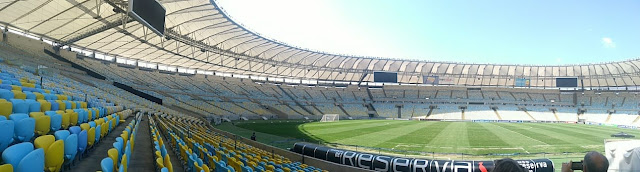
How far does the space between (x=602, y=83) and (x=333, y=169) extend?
60816 mm

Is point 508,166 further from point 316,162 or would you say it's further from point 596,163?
point 316,162

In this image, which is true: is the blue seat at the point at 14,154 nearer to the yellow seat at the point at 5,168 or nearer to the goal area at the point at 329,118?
the yellow seat at the point at 5,168

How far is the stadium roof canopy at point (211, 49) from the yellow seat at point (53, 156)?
17.9 meters

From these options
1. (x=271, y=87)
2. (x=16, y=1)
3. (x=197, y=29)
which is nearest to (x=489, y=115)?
(x=271, y=87)

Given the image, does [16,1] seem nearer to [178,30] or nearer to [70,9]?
[70,9]

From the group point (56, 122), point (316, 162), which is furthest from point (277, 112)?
point (56, 122)

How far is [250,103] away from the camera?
47.4 m

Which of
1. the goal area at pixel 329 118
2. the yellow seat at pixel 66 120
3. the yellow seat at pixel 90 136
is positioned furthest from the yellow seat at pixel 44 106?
the goal area at pixel 329 118

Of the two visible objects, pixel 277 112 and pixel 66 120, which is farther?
pixel 277 112

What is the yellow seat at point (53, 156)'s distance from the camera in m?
3.17

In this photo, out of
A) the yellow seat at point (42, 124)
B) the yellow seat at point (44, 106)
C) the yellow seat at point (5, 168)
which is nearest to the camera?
the yellow seat at point (5, 168)

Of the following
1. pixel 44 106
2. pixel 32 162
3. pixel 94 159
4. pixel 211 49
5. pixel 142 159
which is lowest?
pixel 142 159

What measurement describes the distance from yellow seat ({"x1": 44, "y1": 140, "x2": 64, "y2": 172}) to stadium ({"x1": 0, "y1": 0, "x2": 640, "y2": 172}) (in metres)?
0.02

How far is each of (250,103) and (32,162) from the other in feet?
149
